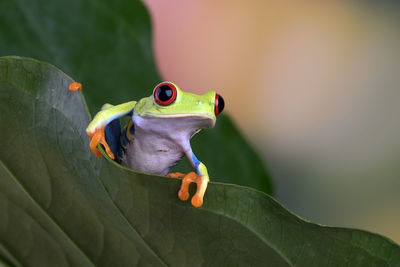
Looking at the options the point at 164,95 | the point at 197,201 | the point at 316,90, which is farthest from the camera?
the point at 316,90

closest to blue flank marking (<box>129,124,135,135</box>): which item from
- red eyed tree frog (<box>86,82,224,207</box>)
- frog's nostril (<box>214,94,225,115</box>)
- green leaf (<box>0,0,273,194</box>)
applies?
red eyed tree frog (<box>86,82,224,207</box>)

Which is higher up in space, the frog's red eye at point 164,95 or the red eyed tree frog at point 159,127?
the frog's red eye at point 164,95

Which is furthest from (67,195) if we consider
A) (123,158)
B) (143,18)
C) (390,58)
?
(390,58)

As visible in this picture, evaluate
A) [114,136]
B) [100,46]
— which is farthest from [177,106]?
[100,46]

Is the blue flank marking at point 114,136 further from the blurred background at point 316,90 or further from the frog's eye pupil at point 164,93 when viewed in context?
the blurred background at point 316,90

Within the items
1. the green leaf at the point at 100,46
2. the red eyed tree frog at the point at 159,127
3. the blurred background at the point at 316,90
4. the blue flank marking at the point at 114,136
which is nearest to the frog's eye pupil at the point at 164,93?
the red eyed tree frog at the point at 159,127

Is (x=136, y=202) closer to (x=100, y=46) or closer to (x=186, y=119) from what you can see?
(x=186, y=119)

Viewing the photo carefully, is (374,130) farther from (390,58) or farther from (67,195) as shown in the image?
(67,195)
